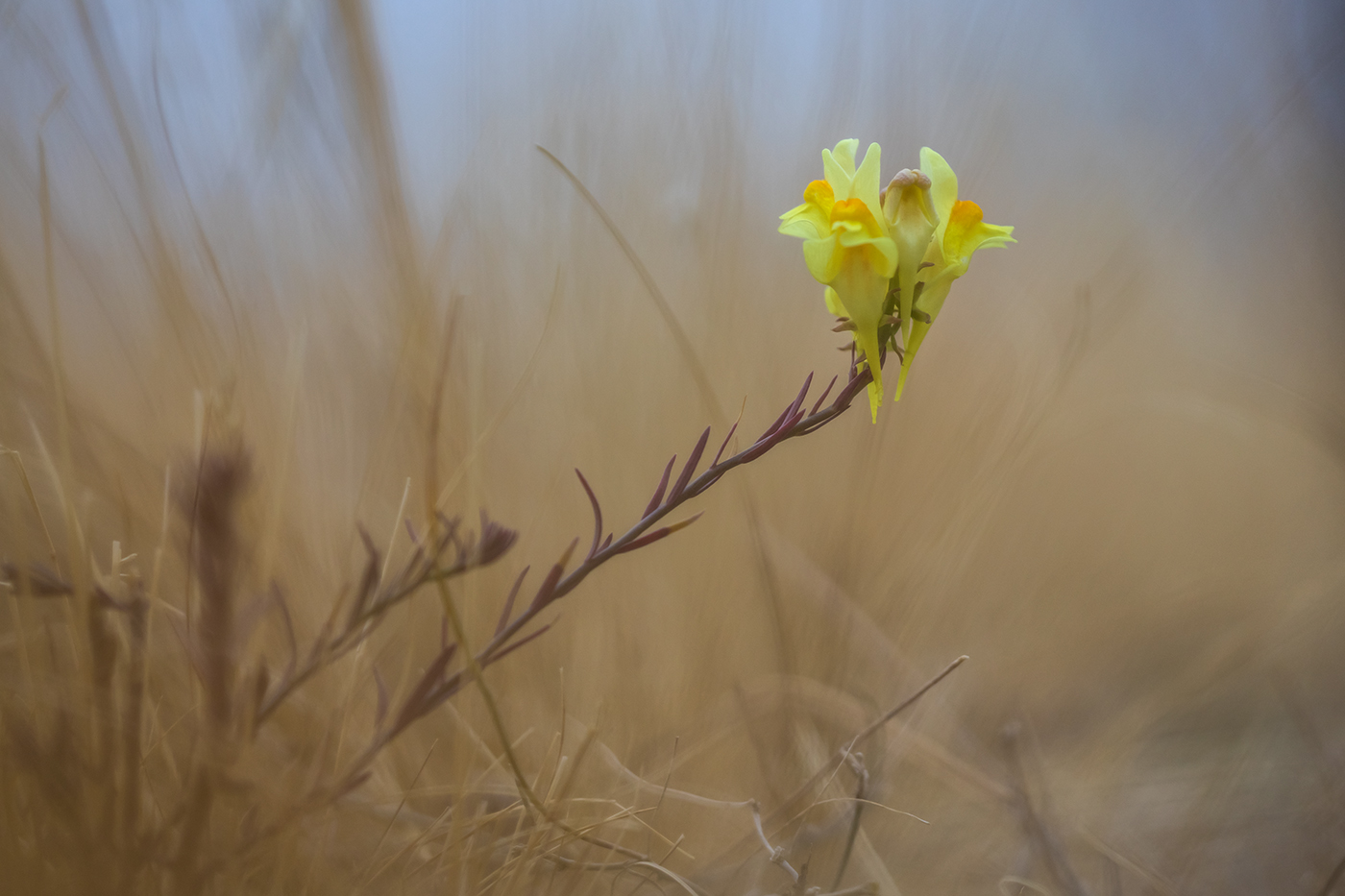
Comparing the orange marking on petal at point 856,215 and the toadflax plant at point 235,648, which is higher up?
the orange marking on petal at point 856,215

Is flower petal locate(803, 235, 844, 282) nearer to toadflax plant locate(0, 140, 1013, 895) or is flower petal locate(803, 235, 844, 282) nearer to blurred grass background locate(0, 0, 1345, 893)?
toadflax plant locate(0, 140, 1013, 895)

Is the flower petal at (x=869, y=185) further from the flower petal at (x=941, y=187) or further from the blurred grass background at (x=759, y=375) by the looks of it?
the blurred grass background at (x=759, y=375)

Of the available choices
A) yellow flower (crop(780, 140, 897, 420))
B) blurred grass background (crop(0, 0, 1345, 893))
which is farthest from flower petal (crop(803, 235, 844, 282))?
blurred grass background (crop(0, 0, 1345, 893))

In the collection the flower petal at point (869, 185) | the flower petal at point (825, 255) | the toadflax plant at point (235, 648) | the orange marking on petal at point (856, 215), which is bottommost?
the toadflax plant at point (235, 648)

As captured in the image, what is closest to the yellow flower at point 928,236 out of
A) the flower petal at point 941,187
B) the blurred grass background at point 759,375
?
the flower petal at point 941,187

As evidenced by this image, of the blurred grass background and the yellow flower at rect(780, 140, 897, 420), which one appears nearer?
the yellow flower at rect(780, 140, 897, 420)

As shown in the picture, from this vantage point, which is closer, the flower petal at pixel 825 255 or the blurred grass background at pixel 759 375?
the flower petal at pixel 825 255

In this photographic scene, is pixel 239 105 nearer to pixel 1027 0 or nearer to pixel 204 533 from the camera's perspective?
pixel 204 533

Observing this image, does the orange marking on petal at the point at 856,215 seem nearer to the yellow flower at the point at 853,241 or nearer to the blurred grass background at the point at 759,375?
the yellow flower at the point at 853,241
